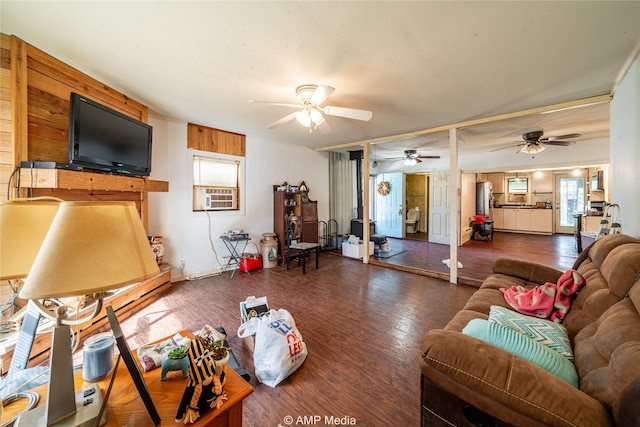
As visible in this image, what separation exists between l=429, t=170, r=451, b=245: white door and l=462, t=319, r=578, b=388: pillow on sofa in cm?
575

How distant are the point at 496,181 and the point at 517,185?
63 centimetres

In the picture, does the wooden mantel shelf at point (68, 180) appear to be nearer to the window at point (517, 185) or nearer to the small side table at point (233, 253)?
the small side table at point (233, 253)

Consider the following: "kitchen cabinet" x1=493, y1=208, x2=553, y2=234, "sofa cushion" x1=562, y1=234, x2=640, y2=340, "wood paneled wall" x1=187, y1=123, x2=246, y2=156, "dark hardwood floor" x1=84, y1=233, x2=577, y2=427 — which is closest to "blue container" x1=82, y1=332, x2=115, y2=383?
"dark hardwood floor" x1=84, y1=233, x2=577, y2=427

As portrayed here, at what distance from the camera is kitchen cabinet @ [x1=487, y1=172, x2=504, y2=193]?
8.71 m

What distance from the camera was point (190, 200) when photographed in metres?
3.91

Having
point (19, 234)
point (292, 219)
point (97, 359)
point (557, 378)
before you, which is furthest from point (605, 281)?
point (292, 219)

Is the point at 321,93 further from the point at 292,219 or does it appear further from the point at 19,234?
the point at 292,219

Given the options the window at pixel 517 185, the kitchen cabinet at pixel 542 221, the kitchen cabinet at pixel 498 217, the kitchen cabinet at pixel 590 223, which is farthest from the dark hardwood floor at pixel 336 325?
the window at pixel 517 185

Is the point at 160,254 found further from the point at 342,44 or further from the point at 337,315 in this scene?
the point at 342,44

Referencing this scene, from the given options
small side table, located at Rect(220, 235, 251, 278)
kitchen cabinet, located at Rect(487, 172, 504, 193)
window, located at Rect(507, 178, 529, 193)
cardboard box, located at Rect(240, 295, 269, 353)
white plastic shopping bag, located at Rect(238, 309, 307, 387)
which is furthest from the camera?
kitchen cabinet, located at Rect(487, 172, 504, 193)

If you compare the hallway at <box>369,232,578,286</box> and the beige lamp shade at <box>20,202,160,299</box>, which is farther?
the hallway at <box>369,232,578,286</box>

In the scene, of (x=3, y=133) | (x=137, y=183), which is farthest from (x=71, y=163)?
(x=137, y=183)

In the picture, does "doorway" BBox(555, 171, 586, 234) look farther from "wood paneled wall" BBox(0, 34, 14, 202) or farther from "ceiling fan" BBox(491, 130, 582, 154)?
"wood paneled wall" BBox(0, 34, 14, 202)

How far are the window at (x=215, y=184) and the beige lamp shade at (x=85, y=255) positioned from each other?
3.59 meters
